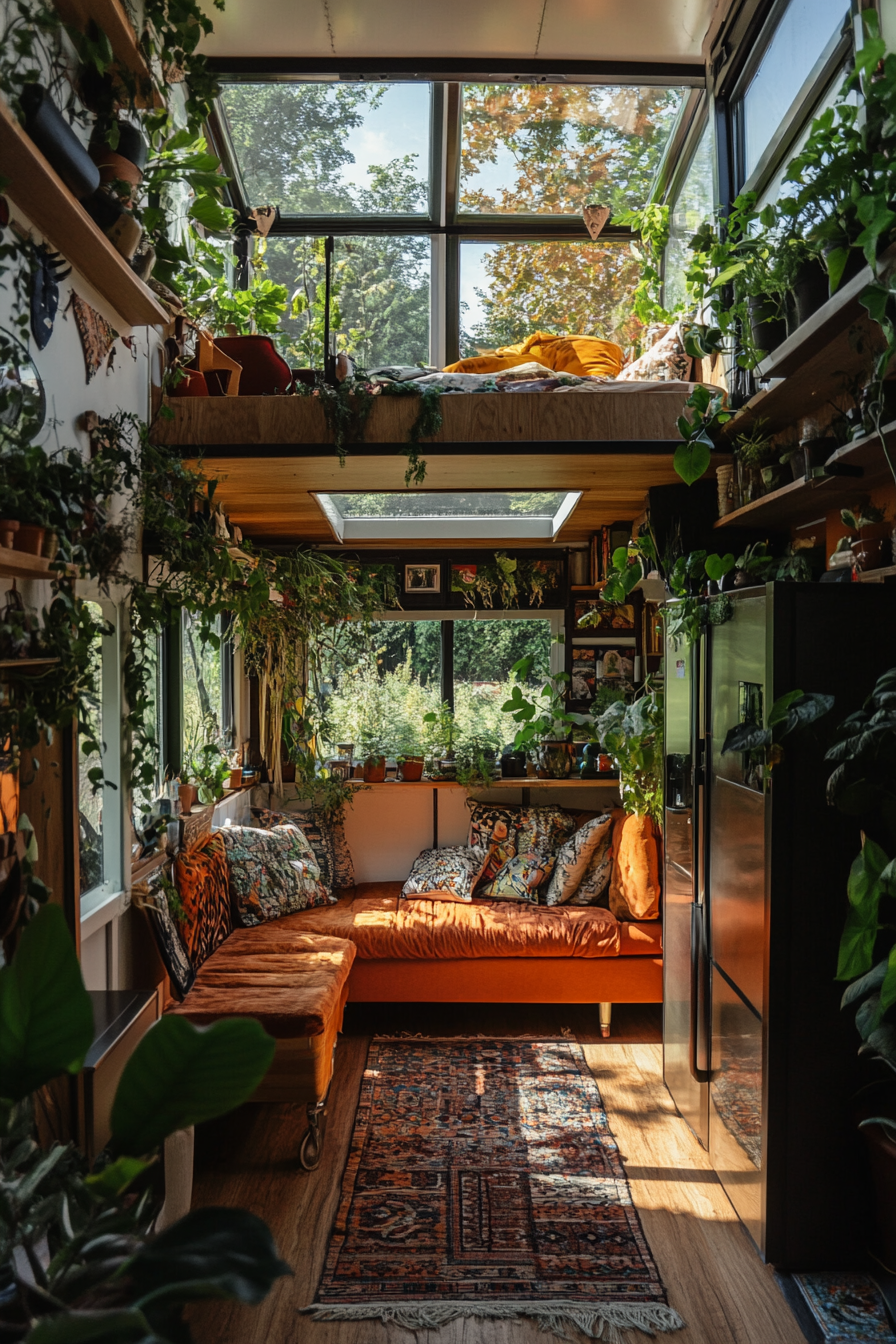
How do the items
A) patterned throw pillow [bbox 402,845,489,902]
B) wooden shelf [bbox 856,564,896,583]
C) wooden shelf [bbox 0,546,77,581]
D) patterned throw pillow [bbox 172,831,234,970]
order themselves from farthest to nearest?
patterned throw pillow [bbox 402,845,489,902] → patterned throw pillow [bbox 172,831,234,970] → wooden shelf [bbox 856,564,896,583] → wooden shelf [bbox 0,546,77,581]

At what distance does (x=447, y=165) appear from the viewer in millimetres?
4984

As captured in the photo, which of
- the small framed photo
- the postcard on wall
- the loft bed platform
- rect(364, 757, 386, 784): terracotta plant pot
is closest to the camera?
the loft bed platform

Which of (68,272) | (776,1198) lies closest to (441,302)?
(68,272)

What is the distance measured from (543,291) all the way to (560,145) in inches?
27.9

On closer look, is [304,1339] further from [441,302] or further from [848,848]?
[441,302]

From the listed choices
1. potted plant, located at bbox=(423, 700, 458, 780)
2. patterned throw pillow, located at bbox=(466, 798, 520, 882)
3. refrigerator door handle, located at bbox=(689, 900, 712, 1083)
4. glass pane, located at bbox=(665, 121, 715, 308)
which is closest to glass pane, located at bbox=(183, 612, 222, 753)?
potted plant, located at bbox=(423, 700, 458, 780)

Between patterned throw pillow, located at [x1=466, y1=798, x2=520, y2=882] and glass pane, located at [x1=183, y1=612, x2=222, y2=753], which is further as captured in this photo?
patterned throw pillow, located at [x1=466, y1=798, x2=520, y2=882]

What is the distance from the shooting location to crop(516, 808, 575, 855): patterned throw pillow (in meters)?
4.96

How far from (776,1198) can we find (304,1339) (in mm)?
1311

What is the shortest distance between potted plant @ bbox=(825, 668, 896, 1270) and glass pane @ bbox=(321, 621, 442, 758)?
11.2ft

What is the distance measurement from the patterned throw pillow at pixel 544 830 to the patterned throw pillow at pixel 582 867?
8.3 inches

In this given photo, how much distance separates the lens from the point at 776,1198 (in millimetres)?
2547

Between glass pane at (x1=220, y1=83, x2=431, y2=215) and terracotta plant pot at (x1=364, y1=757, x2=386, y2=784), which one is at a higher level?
glass pane at (x1=220, y1=83, x2=431, y2=215)

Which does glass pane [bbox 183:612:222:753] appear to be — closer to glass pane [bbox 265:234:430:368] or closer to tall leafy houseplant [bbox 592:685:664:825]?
glass pane [bbox 265:234:430:368]
